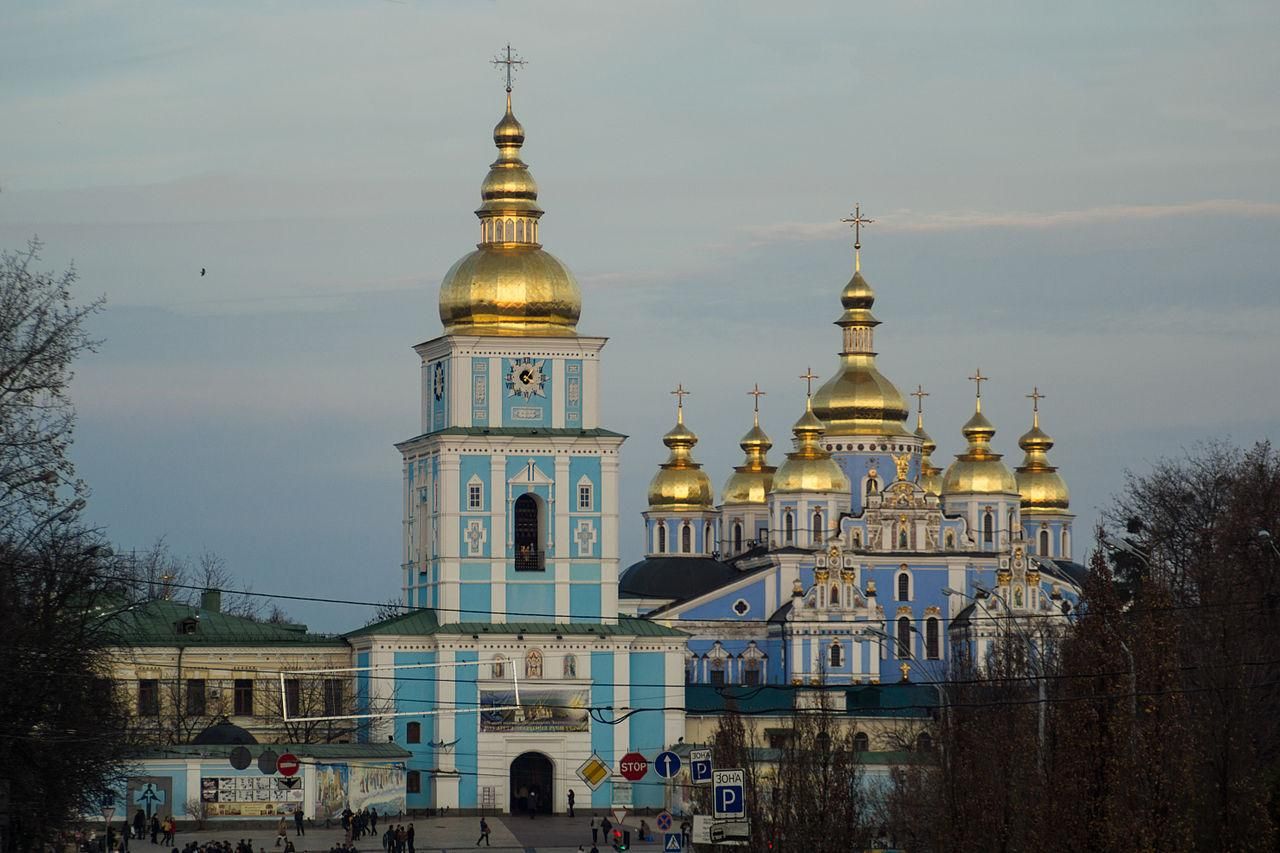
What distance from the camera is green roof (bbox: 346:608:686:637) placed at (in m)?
81.9

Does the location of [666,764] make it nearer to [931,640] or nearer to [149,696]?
[149,696]

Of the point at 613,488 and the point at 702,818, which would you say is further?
the point at 613,488

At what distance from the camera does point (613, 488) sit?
83500 mm

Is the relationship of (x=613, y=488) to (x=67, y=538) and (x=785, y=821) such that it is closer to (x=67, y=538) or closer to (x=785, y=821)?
(x=785, y=821)

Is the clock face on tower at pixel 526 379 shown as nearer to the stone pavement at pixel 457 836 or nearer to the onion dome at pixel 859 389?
the stone pavement at pixel 457 836

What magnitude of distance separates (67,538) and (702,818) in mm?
8957

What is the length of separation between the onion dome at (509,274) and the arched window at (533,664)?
8459 mm

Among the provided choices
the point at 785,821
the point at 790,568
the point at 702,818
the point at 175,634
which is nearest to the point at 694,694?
the point at 790,568

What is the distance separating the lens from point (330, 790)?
74.9 metres

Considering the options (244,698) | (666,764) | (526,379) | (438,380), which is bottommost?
(666,764)

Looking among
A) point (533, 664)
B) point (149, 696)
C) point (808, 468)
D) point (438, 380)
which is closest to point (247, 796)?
point (149, 696)

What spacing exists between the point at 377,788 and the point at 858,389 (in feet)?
129

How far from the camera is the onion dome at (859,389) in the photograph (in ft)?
368

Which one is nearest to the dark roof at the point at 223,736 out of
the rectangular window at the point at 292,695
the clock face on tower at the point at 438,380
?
the rectangular window at the point at 292,695
